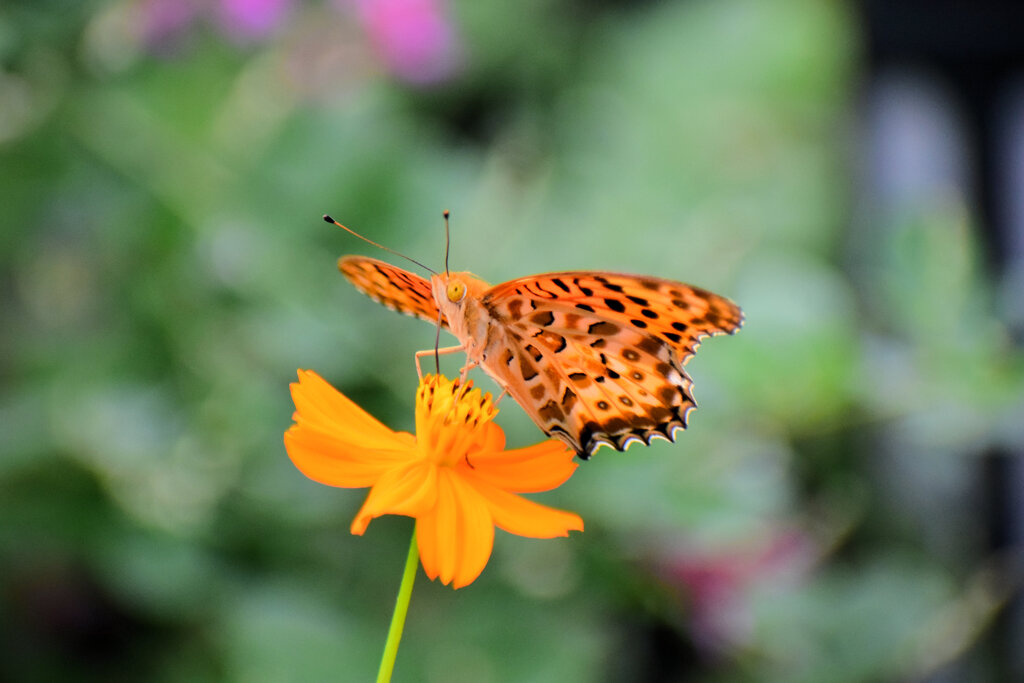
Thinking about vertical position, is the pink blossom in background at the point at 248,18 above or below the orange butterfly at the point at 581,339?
above

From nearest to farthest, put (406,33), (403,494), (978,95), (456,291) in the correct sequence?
(403,494), (456,291), (406,33), (978,95)

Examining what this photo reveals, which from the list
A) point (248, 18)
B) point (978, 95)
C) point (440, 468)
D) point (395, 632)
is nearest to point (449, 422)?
point (440, 468)

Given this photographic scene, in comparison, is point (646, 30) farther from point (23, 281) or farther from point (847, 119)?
point (23, 281)

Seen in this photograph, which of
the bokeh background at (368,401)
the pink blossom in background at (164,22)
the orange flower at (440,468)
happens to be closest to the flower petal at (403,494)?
the orange flower at (440,468)

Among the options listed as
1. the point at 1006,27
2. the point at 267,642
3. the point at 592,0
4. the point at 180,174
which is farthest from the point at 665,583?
the point at 592,0

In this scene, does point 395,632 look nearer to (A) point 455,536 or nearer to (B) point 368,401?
(A) point 455,536

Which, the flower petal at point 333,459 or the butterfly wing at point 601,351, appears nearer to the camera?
the flower petal at point 333,459

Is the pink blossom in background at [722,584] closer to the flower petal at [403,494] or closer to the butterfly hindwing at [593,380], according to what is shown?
the butterfly hindwing at [593,380]

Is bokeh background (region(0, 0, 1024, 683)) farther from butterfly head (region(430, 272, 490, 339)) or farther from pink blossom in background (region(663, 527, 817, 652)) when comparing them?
butterfly head (region(430, 272, 490, 339))

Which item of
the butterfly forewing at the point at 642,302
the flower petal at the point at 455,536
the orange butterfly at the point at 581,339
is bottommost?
the flower petal at the point at 455,536
